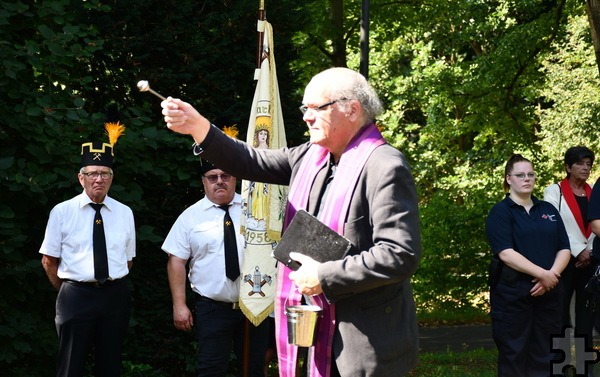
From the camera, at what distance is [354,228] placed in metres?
3.89

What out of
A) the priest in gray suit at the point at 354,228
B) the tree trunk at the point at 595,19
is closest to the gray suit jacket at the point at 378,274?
the priest in gray suit at the point at 354,228

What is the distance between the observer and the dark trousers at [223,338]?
6.46 meters

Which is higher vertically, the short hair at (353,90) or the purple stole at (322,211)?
the short hair at (353,90)

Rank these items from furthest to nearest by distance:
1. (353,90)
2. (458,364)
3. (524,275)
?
(458,364) → (524,275) → (353,90)

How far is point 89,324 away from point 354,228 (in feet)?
10.8

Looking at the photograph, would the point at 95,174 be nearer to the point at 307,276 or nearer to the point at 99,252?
the point at 99,252

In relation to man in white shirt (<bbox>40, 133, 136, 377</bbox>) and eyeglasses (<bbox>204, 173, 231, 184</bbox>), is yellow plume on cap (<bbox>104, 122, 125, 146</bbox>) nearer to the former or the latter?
man in white shirt (<bbox>40, 133, 136, 377</bbox>)

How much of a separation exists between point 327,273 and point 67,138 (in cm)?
393

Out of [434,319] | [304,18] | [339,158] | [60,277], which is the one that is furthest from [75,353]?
[434,319]

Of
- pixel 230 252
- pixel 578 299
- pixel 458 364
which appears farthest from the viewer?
pixel 458 364

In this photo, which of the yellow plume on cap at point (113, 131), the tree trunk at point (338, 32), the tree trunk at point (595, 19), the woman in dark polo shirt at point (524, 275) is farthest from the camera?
the tree trunk at point (338, 32)

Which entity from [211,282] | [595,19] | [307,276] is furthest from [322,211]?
[595,19]

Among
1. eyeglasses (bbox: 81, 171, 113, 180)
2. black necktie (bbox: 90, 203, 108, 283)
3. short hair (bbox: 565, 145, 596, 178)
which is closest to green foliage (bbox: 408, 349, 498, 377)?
short hair (bbox: 565, 145, 596, 178)

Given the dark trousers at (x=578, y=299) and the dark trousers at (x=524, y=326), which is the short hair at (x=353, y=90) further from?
the dark trousers at (x=578, y=299)
